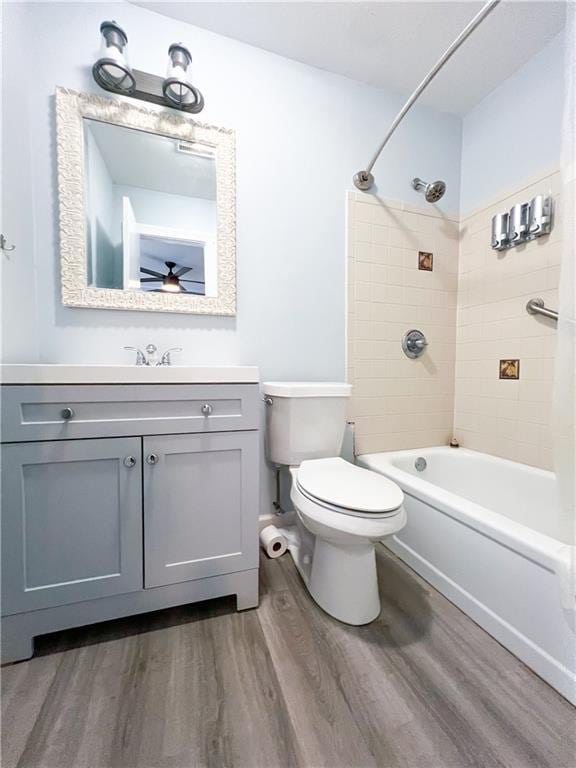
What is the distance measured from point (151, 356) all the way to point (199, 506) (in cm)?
71

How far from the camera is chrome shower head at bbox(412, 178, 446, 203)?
1.61 metres

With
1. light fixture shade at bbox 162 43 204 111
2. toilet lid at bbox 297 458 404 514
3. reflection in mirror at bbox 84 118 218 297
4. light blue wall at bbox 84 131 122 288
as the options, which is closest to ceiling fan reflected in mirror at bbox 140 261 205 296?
reflection in mirror at bbox 84 118 218 297

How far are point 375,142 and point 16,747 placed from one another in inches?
102

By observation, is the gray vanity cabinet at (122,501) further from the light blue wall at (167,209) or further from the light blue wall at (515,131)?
the light blue wall at (515,131)

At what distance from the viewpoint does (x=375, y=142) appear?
1.69 meters

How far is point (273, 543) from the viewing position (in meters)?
1.40

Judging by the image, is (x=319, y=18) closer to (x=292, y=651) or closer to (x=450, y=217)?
(x=450, y=217)

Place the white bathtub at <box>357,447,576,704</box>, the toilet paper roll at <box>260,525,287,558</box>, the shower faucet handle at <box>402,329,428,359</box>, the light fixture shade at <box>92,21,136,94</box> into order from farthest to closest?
A: the shower faucet handle at <box>402,329,428,359</box>, the toilet paper roll at <box>260,525,287,558</box>, the light fixture shade at <box>92,21,136,94</box>, the white bathtub at <box>357,447,576,704</box>

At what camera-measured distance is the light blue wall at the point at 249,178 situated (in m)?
1.19

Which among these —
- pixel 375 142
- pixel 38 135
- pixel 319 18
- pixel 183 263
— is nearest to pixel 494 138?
pixel 375 142

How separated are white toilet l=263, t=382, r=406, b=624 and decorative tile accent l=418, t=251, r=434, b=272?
973 millimetres

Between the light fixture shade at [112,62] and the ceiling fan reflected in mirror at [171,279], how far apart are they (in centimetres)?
69

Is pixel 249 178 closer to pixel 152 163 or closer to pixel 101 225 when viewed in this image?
pixel 152 163

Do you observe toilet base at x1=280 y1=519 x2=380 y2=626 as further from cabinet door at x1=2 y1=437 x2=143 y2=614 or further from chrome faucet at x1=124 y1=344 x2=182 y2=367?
chrome faucet at x1=124 y1=344 x2=182 y2=367
